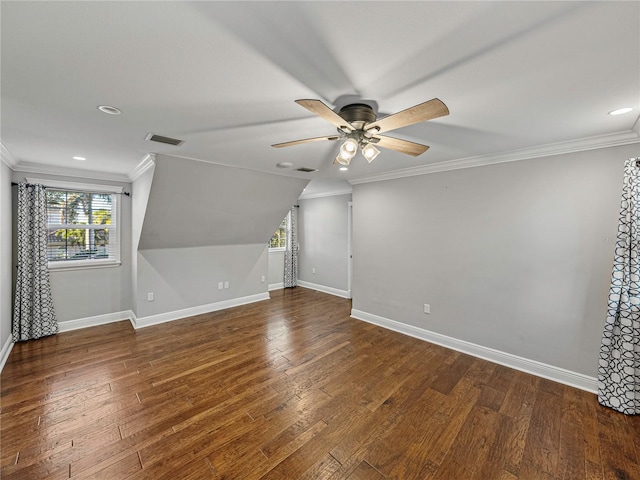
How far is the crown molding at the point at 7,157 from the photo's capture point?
2774 mm

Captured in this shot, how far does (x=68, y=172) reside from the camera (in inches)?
151

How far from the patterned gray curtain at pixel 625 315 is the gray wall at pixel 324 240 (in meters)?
4.11

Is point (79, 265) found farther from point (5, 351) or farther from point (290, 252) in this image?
point (290, 252)

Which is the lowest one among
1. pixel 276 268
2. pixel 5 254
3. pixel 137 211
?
→ pixel 276 268

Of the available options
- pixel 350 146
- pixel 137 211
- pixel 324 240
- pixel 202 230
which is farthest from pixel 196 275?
pixel 350 146

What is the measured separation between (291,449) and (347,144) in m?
2.19

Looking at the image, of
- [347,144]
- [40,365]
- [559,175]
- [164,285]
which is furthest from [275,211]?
[559,175]

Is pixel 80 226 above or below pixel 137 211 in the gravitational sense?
below

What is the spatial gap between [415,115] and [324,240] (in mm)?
4967

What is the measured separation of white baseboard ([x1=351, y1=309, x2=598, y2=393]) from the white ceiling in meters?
2.37

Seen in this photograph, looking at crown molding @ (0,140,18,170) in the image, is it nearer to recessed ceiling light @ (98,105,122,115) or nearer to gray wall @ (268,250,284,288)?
recessed ceiling light @ (98,105,122,115)

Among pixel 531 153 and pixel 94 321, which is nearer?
pixel 531 153

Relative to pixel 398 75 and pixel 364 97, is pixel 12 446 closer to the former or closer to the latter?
pixel 364 97

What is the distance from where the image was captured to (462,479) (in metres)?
1.67
